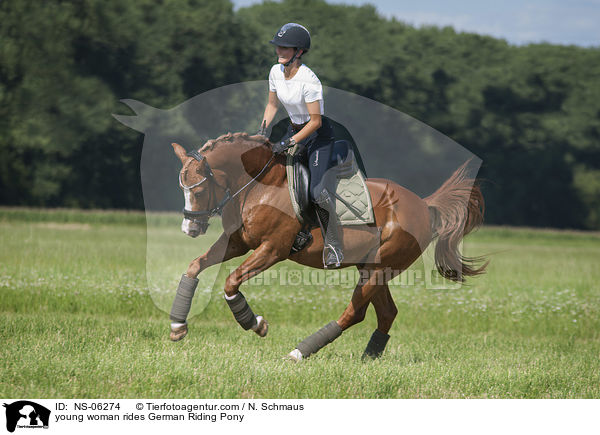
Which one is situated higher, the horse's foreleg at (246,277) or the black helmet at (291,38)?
the black helmet at (291,38)

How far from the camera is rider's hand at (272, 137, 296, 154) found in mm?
6570

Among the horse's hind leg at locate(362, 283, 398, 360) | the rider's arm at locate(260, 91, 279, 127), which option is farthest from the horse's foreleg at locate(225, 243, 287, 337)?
the horse's hind leg at locate(362, 283, 398, 360)

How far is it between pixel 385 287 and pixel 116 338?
3315 millimetres

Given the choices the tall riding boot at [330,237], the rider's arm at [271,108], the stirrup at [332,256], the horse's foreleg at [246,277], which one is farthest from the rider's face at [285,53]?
the stirrup at [332,256]

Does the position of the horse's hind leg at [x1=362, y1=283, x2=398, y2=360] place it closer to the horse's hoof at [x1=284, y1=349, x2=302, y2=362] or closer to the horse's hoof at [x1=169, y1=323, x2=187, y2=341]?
the horse's hoof at [x1=284, y1=349, x2=302, y2=362]

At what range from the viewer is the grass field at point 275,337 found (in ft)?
19.9

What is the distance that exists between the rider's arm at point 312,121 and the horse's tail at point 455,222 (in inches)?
90.7

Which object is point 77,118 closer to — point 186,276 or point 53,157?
point 53,157

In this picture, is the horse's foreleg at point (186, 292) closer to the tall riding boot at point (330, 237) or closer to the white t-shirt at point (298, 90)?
the tall riding boot at point (330, 237)

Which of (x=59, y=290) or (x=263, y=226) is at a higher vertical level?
(x=263, y=226)
